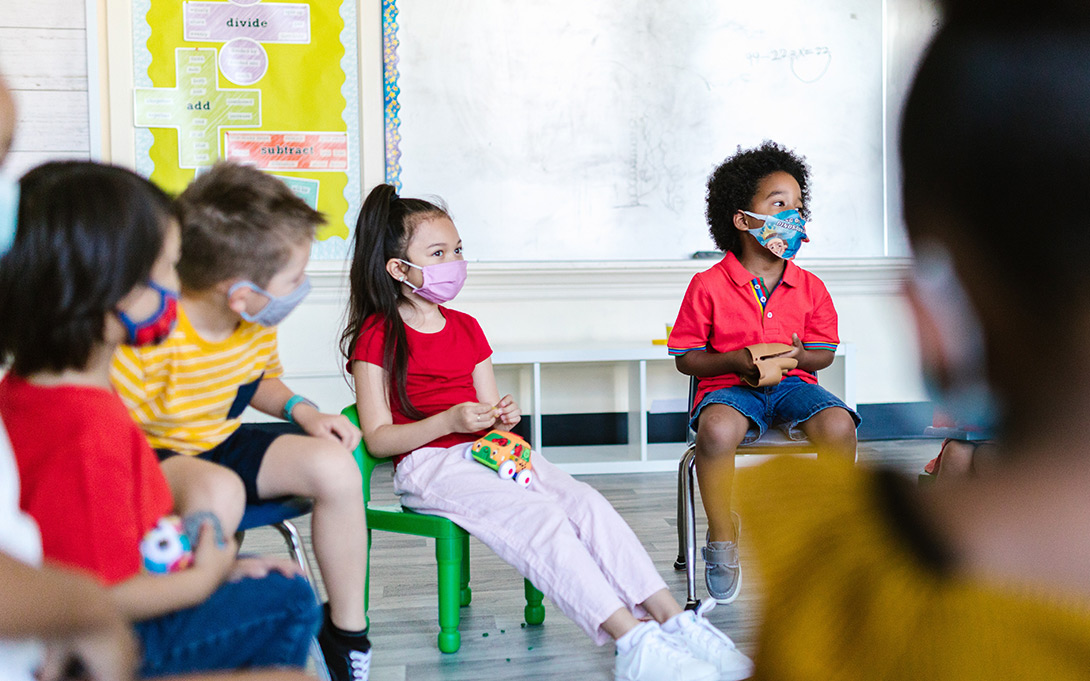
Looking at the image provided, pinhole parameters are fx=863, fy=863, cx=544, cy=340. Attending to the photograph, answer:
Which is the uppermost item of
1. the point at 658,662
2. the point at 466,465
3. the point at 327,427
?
the point at 327,427

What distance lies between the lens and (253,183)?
1.24 m

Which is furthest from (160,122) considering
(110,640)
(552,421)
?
(110,640)

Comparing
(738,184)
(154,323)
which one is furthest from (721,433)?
(154,323)

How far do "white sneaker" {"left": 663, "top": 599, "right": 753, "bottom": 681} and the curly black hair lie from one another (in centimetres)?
104

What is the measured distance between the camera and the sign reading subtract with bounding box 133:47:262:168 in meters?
3.20

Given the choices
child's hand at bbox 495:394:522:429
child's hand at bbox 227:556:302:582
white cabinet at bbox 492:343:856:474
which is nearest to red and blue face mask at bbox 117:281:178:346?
child's hand at bbox 227:556:302:582

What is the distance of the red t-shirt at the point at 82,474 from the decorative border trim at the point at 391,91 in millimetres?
2578

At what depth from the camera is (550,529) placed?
145 cm

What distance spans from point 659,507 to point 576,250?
118 cm

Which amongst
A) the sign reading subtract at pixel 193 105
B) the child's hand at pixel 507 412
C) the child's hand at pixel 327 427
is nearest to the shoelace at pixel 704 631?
the child's hand at pixel 507 412

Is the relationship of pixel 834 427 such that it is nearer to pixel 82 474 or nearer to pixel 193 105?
pixel 82 474

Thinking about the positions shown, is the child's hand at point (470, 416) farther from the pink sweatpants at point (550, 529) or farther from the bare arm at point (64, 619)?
the bare arm at point (64, 619)

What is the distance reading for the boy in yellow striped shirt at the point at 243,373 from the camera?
1.19m

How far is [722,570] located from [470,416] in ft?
2.20
